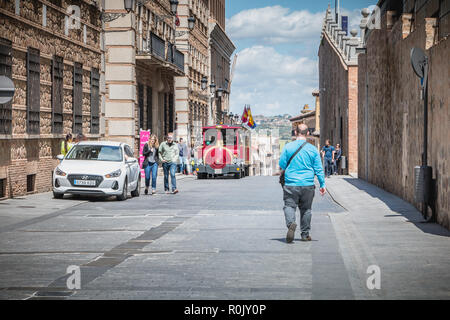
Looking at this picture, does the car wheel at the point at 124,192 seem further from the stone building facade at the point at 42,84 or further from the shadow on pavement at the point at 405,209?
the shadow on pavement at the point at 405,209

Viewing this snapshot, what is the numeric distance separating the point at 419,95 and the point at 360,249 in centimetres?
706

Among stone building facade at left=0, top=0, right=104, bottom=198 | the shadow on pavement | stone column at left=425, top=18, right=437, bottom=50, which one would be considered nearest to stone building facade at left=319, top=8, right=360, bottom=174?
the shadow on pavement

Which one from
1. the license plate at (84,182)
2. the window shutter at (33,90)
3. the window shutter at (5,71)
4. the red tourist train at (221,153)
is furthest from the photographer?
the red tourist train at (221,153)

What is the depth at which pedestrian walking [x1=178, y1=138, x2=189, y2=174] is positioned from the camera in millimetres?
39812

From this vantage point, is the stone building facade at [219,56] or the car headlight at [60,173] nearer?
the car headlight at [60,173]

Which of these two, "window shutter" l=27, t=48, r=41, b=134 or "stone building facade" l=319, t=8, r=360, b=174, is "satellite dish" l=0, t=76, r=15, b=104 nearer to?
"window shutter" l=27, t=48, r=41, b=134

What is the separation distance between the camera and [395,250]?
10.5m

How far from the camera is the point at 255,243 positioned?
11477 mm

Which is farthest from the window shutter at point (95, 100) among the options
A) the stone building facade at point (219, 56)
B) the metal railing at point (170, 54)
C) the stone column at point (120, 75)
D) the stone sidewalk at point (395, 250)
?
the stone building facade at point (219, 56)

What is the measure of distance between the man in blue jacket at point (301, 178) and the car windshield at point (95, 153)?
32.6 ft

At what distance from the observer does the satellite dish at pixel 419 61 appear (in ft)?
47.3
